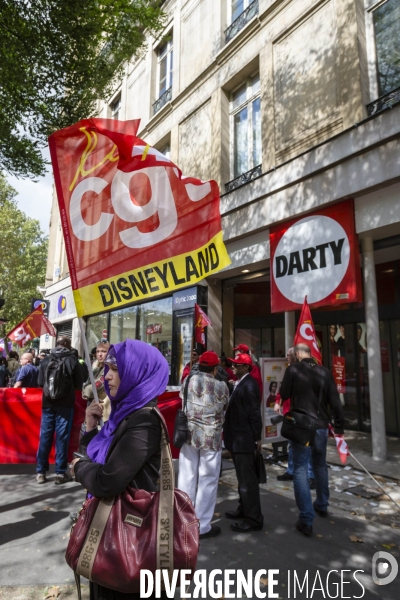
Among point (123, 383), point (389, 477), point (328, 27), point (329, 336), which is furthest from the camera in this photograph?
point (329, 336)

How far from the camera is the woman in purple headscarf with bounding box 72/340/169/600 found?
70.1 inches

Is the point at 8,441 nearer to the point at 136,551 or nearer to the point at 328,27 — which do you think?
the point at 136,551

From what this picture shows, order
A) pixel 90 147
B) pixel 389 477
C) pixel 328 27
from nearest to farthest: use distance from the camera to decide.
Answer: pixel 90 147 < pixel 389 477 < pixel 328 27

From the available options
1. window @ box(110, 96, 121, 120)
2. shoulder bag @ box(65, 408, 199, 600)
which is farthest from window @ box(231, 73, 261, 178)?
shoulder bag @ box(65, 408, 199, 600)

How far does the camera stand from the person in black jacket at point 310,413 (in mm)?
4102

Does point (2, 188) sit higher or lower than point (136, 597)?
higher

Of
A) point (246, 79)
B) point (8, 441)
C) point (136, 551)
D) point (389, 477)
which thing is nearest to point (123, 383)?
point (136, 551)

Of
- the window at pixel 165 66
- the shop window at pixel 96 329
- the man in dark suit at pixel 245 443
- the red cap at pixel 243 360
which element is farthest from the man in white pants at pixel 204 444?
the window at pixel 165 66

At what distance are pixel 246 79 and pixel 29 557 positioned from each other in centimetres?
1243

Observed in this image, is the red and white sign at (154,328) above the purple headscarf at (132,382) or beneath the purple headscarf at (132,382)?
above

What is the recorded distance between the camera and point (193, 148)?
43.0 ft

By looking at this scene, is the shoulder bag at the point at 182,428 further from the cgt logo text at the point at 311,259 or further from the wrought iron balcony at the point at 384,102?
the wrought iron balcony at the point at 384,102

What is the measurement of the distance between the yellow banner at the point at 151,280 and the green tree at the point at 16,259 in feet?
110

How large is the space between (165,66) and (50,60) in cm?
798
